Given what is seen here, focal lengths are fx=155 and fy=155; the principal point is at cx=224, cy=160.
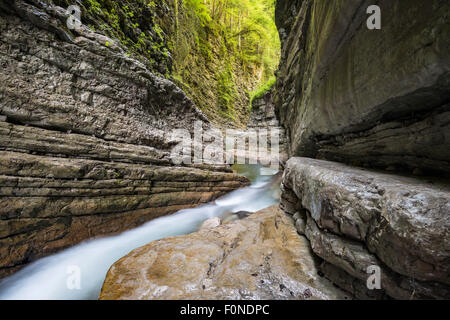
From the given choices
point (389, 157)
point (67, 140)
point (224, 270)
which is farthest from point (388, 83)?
point (67, 140)

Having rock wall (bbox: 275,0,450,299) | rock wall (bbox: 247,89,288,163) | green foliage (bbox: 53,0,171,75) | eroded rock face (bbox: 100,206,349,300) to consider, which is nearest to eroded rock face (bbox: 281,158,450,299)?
rock wall (bbox: 275,0,450,299)

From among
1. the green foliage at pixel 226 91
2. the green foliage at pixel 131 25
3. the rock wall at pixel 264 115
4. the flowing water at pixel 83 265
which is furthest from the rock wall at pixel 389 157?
the green foliage at pixel 226 91

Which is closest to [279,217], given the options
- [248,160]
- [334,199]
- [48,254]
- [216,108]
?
[334,199]

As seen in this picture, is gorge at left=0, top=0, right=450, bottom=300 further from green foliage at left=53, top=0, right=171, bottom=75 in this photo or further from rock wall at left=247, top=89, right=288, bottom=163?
rock wall at left=247, top=89, right=288, bottom=163

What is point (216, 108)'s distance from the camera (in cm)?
1527

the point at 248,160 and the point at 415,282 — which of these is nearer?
the point at 415,282

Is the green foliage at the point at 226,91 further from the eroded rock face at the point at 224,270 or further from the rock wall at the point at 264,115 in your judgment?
the eroded rock face at the point at 224,270

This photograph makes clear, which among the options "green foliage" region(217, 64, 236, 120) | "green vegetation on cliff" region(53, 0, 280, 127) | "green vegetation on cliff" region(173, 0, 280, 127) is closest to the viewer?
"green vegetation on cliff" region(53, 0, 280, 127)

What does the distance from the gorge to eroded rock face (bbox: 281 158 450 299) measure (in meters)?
0.01

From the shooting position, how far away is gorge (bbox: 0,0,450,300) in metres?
1.35

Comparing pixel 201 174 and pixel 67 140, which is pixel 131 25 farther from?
pixel 201 174

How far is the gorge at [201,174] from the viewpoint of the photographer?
4.43 ft

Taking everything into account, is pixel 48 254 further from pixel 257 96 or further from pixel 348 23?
pixel 257 96
